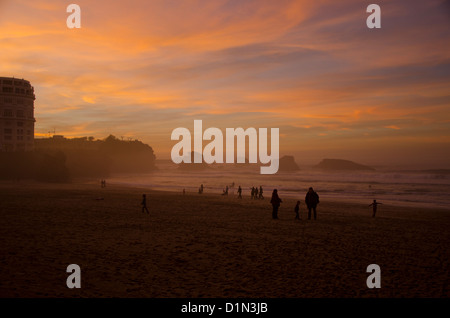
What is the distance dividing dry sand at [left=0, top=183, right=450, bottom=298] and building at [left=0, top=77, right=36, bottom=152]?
79.5 metres

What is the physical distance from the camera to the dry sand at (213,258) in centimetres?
820

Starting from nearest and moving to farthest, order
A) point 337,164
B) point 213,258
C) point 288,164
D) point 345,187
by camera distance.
Result: point 213,258 < point 345,187 < point 288,164 < point 337,164

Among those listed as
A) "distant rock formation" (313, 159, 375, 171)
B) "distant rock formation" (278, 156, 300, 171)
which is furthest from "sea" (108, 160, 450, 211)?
"distant rock formation" (313, 159, 375, 171)

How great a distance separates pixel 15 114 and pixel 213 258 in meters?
93.8

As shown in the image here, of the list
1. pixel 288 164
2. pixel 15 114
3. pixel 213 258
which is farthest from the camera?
pixel 288 164

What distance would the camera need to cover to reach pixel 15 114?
3337 inches

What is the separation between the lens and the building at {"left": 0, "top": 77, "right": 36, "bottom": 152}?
83.2m

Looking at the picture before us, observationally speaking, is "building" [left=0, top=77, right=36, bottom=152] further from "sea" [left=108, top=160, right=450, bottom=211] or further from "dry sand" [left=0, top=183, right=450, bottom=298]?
"dry sand" [left=0, top=183, right=450, bottom=298]

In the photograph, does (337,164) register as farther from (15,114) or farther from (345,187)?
(15,114)

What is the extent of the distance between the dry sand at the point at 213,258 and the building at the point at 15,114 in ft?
261

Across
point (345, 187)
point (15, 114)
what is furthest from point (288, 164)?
point (15, 114)
